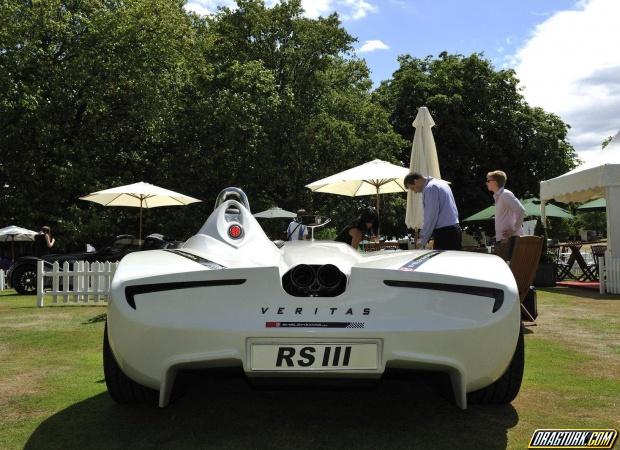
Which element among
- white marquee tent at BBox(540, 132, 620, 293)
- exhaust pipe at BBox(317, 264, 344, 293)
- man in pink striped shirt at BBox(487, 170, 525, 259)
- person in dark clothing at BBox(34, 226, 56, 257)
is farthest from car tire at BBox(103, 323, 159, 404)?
person in dark clothing at BBox(34, 226, 56, 257)

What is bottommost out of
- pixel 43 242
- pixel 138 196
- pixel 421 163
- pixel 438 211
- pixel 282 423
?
pixel 282 423

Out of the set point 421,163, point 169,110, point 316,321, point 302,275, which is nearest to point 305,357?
point 316,321

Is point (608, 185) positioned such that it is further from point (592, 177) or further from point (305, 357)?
point (305, 357)

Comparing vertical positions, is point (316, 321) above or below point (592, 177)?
below

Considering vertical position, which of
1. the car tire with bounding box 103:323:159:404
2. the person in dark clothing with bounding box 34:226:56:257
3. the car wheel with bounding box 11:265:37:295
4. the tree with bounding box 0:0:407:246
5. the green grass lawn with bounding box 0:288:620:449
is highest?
the tree with bounding box 0:0:407:246

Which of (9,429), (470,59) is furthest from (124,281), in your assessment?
(470,59)

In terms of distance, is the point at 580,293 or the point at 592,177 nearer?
the point at 580,293

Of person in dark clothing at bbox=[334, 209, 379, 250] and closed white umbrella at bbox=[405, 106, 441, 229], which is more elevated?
closed white umbrella at bbox=[405, 106, 441, 229]

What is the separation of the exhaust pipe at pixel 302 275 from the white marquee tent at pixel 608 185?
10.0m

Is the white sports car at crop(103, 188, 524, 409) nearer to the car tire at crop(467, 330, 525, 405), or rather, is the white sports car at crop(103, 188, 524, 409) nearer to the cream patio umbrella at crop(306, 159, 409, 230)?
the car tire at crop(467, 330, 525, 405)

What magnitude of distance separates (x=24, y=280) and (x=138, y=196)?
10.4 ft

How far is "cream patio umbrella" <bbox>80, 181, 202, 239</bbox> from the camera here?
41.7ft

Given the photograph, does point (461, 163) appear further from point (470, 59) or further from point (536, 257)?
point (536, 257)

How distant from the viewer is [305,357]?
2602 mm
